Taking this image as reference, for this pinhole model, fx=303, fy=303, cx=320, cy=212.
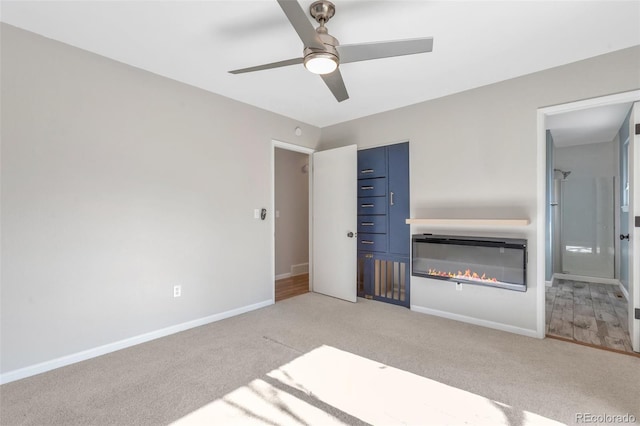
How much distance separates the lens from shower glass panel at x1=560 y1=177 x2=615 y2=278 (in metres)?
4.98

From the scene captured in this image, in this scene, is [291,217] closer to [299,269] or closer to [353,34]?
[299,269]

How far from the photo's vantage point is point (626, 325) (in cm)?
311

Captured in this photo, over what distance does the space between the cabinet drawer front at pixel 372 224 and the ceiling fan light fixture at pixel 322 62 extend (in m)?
2.35

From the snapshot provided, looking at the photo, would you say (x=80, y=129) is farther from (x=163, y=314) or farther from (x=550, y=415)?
(x=550, y=415)

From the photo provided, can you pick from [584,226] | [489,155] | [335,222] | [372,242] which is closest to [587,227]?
[584,226]

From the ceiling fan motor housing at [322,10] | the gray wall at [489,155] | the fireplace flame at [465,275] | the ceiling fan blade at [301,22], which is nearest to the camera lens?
the ceiling fan blade at [301,22]

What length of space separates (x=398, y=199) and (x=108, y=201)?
3.05 m

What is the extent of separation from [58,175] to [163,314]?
1.49 metres

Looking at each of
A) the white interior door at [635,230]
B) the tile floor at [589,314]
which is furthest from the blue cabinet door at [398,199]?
the white interior door at [635,230]

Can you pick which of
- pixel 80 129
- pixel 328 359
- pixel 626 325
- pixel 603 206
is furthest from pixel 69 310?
pixel 603 206

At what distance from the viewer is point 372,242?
4074mm

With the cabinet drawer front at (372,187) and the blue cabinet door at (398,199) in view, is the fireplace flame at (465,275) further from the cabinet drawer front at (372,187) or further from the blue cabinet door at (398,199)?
the cabinet drawer front at (372,187)

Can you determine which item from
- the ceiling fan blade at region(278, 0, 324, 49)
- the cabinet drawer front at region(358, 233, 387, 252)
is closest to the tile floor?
the cabinet drawer front at region(358, 233, 387, 252)

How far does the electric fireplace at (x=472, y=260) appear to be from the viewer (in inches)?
113
